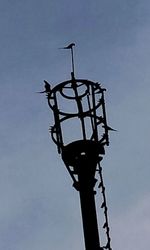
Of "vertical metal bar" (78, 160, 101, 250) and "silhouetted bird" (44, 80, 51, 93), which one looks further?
"silhouetted bird" (44, 80, 51, 93)

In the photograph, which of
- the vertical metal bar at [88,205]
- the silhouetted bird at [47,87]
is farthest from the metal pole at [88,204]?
the silhouetted bird at [47,87]

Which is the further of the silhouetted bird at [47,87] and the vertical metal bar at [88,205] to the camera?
the silhouetted bird at [47,87]

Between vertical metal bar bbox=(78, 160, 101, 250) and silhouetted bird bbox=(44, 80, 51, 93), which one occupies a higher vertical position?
silhouetted bird bbox=(44, 80, 51, 93)

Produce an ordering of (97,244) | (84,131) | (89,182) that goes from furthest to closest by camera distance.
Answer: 1. (84,131)
2. (89,182)
3. (97,244)

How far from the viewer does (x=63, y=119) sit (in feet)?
25.4

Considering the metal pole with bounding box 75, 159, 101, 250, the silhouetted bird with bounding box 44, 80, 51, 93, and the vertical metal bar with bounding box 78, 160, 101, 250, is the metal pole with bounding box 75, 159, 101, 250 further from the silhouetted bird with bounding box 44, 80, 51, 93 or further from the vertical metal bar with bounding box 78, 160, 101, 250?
the silhouetted bird with bounding box 44, 80, 51, 93

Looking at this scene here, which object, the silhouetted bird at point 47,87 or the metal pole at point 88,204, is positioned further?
the silhouetted bird at point 47,87

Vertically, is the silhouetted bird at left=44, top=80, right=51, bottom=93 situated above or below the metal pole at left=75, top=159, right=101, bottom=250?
above

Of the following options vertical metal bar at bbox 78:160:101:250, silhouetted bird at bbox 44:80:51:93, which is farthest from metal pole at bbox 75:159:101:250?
silhouetted bird at bbox 44:80:51:93

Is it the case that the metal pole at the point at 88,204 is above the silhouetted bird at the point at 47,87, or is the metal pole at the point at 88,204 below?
below

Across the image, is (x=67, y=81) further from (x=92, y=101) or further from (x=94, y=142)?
(x=94, y=142)

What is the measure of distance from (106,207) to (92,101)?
1.83 meters

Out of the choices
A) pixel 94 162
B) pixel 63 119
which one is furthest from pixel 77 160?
pixel 63 119

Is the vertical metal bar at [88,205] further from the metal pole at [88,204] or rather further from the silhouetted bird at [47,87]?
the silhouetted bird at [47,87]
